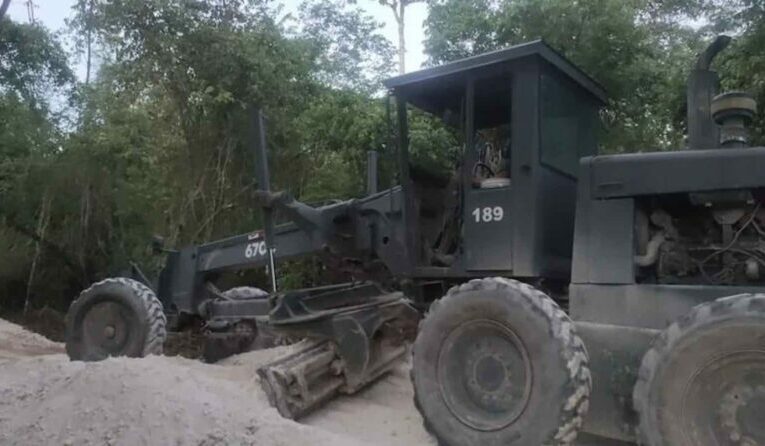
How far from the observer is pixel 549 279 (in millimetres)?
4863

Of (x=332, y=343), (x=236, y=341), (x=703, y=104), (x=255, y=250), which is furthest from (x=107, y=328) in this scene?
(x=703, y=104)

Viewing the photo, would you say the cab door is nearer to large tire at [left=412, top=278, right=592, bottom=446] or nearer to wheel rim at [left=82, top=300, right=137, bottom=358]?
large tire at [left=412, top=278, right=592, bottom=446]

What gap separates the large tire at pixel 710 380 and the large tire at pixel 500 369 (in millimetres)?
427

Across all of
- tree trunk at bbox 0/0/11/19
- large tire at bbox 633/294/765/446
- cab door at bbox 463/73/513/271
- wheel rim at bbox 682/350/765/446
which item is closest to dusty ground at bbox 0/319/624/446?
cab door at bbox 463/73/513/271

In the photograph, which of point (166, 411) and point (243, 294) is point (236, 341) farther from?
point (166, 411)

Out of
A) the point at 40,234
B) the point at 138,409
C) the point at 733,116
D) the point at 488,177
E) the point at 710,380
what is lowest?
the point at 138,409

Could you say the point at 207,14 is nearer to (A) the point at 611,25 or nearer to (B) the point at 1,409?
(A) the point at 611,25

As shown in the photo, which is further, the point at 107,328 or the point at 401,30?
the point at 401,30

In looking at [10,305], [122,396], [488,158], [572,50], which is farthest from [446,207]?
[10,305]

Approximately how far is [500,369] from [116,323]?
13.5ft

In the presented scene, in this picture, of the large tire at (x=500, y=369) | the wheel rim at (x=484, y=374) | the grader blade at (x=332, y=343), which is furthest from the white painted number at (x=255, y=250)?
the wheel rim at (x=484, y=374)

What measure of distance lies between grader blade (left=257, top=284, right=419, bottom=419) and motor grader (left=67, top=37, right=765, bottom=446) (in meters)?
0.02

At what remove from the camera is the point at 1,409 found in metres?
4.65

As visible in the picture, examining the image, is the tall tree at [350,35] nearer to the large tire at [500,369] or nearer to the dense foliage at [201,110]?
the dense foliage at [201,110]
